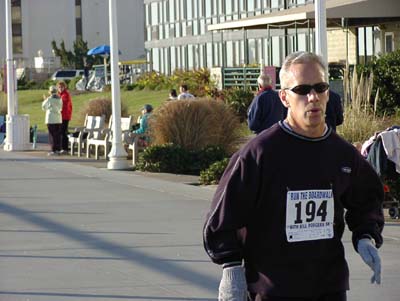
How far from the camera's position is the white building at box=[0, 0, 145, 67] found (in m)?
89.5

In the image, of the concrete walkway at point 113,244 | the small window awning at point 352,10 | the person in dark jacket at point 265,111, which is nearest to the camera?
the concrete walkway at point 113,244

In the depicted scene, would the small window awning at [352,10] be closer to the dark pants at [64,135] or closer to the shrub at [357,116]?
the dark pants at [64,135]

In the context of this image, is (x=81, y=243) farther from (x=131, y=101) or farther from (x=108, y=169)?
(x=131, y=101)

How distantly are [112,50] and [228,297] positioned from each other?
1757cm

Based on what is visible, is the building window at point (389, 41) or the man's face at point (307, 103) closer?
the man's face at point (307, 103)

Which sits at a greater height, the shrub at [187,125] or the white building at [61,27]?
the white building at [61,27]

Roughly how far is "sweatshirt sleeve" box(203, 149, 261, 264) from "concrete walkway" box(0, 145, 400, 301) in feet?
12.8

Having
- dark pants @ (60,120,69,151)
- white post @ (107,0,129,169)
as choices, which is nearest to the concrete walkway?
white post @ (107,0,129,169)

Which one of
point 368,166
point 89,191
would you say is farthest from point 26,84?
point 368,166

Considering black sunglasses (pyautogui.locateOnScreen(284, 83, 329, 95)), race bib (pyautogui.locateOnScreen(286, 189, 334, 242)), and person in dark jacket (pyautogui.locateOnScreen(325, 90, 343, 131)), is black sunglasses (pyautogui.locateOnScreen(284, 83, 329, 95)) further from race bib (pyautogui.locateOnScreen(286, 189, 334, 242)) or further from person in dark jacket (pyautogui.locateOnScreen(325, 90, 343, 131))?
person in dark jacket (pyautogui.locateOnScreen(325, 90, 343, 131))

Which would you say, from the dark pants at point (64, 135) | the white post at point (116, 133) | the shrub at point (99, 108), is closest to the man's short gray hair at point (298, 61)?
the white post at point (116, 133)

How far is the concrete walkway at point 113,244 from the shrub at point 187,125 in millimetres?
2604

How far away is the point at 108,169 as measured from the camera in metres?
22.0

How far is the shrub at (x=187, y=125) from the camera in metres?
22.6
